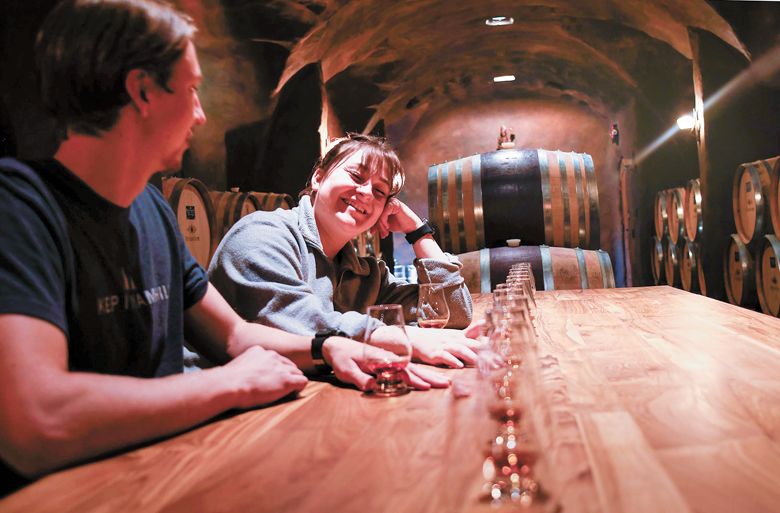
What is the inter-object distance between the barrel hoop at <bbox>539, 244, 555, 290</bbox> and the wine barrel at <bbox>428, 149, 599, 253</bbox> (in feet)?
0.59

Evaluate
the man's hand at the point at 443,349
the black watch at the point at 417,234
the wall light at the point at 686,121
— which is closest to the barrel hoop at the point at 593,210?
the black watch at the point at 417,234

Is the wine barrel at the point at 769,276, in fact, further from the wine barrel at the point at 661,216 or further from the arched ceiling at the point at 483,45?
the wine barrel at the point at 661,216

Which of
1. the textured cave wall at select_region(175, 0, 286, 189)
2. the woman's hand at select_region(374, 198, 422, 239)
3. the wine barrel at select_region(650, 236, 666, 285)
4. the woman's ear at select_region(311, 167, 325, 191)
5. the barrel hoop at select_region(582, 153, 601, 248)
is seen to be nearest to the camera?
the woman's ear at select_region(311, 167, 325, 191)

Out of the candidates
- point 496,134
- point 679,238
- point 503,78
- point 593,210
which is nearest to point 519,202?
point 593,210

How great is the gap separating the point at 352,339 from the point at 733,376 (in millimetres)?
812

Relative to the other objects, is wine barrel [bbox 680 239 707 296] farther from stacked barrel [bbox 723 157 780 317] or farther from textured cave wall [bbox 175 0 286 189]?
textured cave wall [bbox 175 0 286 189]

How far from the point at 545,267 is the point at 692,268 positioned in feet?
11.2

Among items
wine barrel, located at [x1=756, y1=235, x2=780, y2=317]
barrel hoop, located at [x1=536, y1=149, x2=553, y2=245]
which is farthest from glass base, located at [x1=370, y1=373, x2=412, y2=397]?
wine barrel, located at [x1=756, y1=235, x2=780, y2=317]

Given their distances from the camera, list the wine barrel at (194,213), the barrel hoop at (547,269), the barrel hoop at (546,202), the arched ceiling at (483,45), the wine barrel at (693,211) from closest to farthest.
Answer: the wine barrel at (194,213)
the barrel hoop at (547,269)
the barrel hoop at (546,202)
the arched ceiling at (483,45)
the wine barrel at (693,211)

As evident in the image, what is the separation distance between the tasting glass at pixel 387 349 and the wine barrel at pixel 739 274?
16.6 ft

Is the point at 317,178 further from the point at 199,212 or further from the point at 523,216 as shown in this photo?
the point at 523,216

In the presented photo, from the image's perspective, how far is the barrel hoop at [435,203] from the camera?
15.9ft

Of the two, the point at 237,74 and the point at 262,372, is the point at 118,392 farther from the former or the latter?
the point at 237,74

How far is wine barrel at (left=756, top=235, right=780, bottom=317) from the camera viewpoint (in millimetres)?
5008
